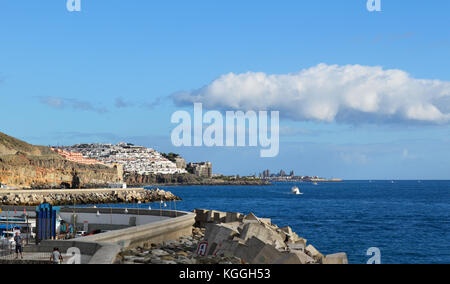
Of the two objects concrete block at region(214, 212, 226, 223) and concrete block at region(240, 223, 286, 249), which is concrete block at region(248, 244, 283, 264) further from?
concrete block at region(214, 212, 226, 223)

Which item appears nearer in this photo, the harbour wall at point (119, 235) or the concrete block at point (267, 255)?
the harbour wall at point (119, 235)

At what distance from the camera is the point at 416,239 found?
4591cm

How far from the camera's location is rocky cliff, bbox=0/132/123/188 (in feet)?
401

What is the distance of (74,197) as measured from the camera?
86938mm

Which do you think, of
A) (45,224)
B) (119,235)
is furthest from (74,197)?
(119,235)

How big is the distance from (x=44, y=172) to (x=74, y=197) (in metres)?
54.0

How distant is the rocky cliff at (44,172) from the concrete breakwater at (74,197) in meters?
27.9

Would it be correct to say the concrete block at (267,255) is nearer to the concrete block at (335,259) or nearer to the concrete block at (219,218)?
the concrete block at (335,259)

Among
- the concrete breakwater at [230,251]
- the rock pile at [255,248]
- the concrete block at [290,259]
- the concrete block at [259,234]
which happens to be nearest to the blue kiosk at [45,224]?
the concrete breakwater at [230,251]

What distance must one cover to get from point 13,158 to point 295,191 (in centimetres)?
8374

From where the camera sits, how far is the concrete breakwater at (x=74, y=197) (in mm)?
75750

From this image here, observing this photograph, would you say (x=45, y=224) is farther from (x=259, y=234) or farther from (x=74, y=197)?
(x=74, y=197)
